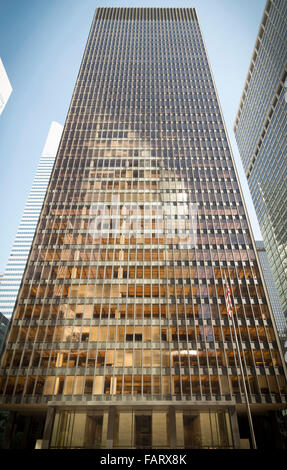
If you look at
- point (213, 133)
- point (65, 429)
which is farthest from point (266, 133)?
point (65, 429)

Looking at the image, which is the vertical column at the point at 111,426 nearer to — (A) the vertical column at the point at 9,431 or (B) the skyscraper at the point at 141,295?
(B) the skyscraper at the point at 141,295

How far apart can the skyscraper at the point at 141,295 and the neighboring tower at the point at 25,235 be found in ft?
343

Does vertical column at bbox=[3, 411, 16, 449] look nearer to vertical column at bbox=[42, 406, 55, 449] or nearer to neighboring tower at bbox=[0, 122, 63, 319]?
vertical column at bbox=[42, 406, 55, 449]

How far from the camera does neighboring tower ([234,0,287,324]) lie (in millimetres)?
78812

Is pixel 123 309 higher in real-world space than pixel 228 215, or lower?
lower

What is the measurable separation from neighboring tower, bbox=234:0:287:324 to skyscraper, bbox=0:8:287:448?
90.8 feet

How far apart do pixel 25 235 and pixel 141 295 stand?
5259 inches

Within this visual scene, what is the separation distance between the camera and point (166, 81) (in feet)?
254

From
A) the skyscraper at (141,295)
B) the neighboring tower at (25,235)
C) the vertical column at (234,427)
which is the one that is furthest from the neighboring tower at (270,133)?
the neighboring tower at (25,235)

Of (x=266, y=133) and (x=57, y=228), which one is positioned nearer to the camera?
(x=57, y=228)

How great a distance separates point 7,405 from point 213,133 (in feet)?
215

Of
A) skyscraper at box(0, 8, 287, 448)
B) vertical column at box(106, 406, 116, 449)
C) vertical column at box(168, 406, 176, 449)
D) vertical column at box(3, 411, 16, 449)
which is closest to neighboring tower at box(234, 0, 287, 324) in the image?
skyscraper at box(0, 8, 287, 448)
